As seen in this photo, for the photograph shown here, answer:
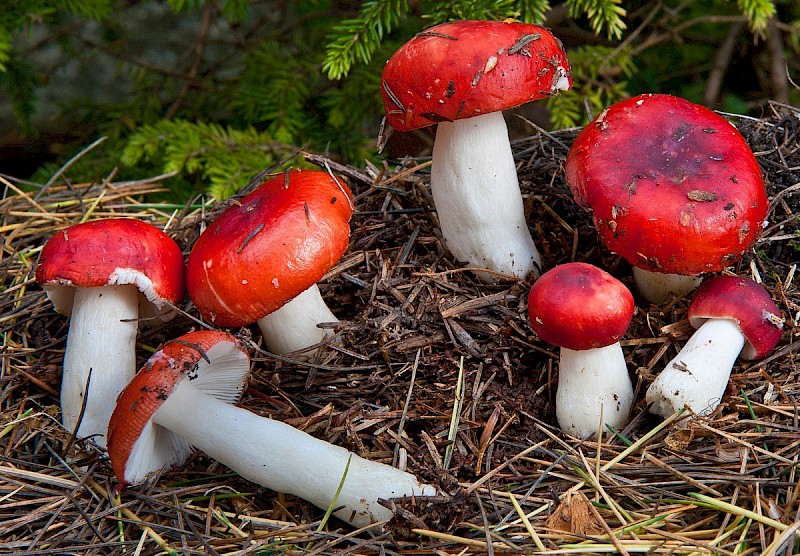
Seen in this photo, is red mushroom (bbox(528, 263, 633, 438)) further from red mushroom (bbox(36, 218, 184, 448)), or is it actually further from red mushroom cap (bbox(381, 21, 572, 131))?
red mushroom (bbox(36, 218, 184, 448))

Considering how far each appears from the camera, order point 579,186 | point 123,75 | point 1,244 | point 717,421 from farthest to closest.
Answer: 1. point 123,75
2. point 1,244
3. point 579,186
4. point 717,421

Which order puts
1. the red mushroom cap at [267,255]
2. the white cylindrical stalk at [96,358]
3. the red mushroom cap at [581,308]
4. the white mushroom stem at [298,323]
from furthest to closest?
the white mushroom stem at [298,323] → the white cylindrical stalk at [96,358] → the red mushroom cap at [267,255] → the red mushroom cap at [581,308]

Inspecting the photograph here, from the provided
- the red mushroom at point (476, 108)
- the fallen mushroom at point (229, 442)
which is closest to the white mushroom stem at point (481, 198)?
the red mushroom at point (476, 108)

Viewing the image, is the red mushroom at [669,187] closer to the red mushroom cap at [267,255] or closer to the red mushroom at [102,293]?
the red mushroom cap at [267,255]

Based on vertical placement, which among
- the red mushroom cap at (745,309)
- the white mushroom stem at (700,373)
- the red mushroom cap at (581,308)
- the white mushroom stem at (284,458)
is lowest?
the white mushroom stem at (284,458)

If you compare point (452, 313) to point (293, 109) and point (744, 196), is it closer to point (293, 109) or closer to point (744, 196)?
point (744, 196)

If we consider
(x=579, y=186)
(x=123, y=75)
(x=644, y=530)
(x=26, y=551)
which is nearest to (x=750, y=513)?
(x=644, y=530)
